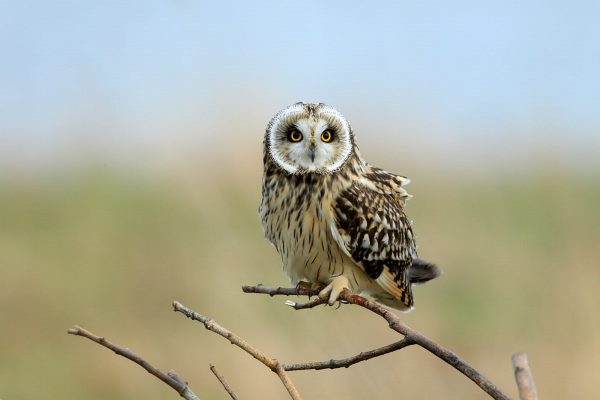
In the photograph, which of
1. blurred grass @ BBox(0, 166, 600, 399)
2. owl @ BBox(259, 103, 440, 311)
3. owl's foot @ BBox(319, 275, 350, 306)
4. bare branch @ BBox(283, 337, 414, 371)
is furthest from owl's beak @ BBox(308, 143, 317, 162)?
bare branch @ BBox(283, 337, 414, 371)

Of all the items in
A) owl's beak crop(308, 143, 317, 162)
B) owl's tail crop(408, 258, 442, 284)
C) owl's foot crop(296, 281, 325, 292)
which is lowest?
owl's foot crop(296, 281, 325, 292)

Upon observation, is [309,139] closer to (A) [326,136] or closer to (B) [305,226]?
(A) [326,136]

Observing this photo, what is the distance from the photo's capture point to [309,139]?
2.46m

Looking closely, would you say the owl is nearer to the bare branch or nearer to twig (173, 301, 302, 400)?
the bare branch

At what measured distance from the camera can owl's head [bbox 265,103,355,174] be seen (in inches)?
96.9

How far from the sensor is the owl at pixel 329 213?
2.58 m

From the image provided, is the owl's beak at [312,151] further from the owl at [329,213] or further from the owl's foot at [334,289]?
the owl's foot at [334,289]

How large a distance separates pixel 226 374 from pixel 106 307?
3.12 ft

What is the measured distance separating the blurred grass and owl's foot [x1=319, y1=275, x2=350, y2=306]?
25.6 inches

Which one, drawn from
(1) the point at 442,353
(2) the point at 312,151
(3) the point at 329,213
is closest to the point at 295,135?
(2) the point at 312,151

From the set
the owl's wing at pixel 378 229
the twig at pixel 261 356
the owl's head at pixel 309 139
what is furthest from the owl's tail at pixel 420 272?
the twig at pixel 261 356

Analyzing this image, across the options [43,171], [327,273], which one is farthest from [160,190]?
[327,273]

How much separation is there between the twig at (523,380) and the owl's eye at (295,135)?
149cm

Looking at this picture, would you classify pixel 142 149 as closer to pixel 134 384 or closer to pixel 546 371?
pixel 134 384
